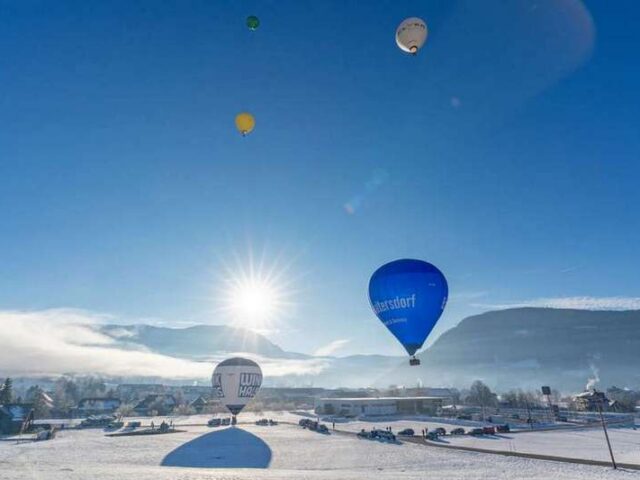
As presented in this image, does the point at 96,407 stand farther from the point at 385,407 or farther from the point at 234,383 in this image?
the point at 385,407

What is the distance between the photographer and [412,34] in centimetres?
3072

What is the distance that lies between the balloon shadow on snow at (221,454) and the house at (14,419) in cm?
3762

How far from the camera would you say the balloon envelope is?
71.4 metres

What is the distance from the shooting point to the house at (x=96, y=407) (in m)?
117

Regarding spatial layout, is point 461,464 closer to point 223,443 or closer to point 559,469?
point 559,469

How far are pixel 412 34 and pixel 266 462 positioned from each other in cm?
3526

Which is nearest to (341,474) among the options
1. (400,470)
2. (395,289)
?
(400,470)

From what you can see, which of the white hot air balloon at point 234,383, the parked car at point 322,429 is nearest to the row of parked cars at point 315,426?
the parked car at point 322,429

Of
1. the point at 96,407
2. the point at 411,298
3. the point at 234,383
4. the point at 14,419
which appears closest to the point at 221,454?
the point at 411,298

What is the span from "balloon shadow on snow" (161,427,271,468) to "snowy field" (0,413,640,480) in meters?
0.08

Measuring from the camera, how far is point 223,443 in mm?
47562

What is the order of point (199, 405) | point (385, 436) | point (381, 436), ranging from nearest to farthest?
1. point (385, 436)
2. point (381, 436)
3. point (199, 405)

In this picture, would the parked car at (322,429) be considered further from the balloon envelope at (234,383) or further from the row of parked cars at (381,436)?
the balloon envelope at (234,383)

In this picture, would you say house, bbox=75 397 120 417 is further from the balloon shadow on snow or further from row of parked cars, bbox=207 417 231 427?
the balloon shadow on snow
